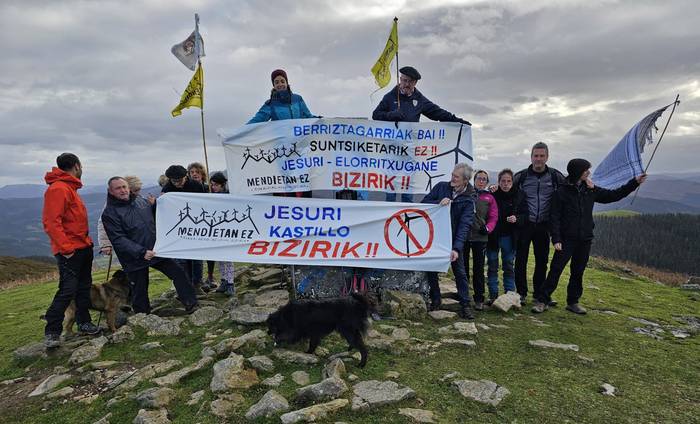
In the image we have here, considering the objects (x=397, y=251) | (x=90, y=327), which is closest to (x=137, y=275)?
(x=90, y=327)

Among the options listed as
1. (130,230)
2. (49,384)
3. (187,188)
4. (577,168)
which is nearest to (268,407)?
(49,384)

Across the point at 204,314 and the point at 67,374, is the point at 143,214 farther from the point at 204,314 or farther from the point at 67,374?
the point at 67,374

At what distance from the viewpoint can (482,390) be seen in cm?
492

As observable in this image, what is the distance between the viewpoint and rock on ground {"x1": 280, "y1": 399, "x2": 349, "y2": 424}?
4125 millimetres

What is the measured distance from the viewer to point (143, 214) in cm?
791

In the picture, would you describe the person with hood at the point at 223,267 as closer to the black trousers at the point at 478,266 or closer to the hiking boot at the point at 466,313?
the hiking boot at the point at 466,313

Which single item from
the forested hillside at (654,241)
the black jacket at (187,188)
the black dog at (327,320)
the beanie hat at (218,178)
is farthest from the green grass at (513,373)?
the forested hillside at (654,241)

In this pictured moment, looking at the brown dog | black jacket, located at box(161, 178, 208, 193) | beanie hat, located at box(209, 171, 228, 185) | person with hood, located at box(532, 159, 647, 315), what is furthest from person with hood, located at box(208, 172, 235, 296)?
person with hood, located at box(532, 159, 647, 315)

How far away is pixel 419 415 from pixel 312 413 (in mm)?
1243

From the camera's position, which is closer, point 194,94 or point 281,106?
point 281,106

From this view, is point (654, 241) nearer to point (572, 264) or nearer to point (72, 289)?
point (572, 264)

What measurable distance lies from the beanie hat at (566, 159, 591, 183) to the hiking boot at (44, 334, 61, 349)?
10.6 meters

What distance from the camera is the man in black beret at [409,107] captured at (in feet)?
29.1

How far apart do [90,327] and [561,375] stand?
8495 mm
